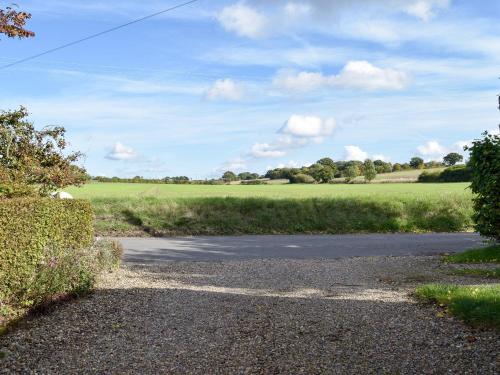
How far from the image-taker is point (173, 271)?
1301 cm

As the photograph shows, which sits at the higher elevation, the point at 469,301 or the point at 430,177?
the point at 430,177

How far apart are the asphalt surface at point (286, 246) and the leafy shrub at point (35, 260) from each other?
4.69m

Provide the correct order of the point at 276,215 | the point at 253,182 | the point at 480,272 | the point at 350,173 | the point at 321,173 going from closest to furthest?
the point at 480,272
the point at 276,215
the point at 253,182
the point at 321,173
the point at 350,173

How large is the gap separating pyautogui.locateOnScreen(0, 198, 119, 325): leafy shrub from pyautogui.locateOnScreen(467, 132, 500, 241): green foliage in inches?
405

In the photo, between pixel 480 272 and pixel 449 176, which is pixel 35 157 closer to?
pixel 480 272

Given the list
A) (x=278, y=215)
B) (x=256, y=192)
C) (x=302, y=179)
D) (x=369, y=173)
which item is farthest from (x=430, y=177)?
(x=278, y=215)

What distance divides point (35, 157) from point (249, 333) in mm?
12355

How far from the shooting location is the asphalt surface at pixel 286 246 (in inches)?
637

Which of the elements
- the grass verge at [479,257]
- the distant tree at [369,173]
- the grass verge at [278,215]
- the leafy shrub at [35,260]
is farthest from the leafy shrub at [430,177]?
the leafy shrub at [35,260]

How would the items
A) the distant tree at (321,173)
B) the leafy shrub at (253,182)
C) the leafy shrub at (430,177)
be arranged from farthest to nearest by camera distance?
1. the distant tree at (321,173)
2. the leafy shrub at (430,177)
3. the leafy shrub at (253,182)

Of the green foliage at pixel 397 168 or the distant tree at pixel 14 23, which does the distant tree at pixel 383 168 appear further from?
the distant tree at pixel 14 23

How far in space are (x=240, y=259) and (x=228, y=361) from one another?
9.32 meters

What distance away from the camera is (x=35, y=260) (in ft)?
30.6

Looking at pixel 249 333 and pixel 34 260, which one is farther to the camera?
pixel 34 260
